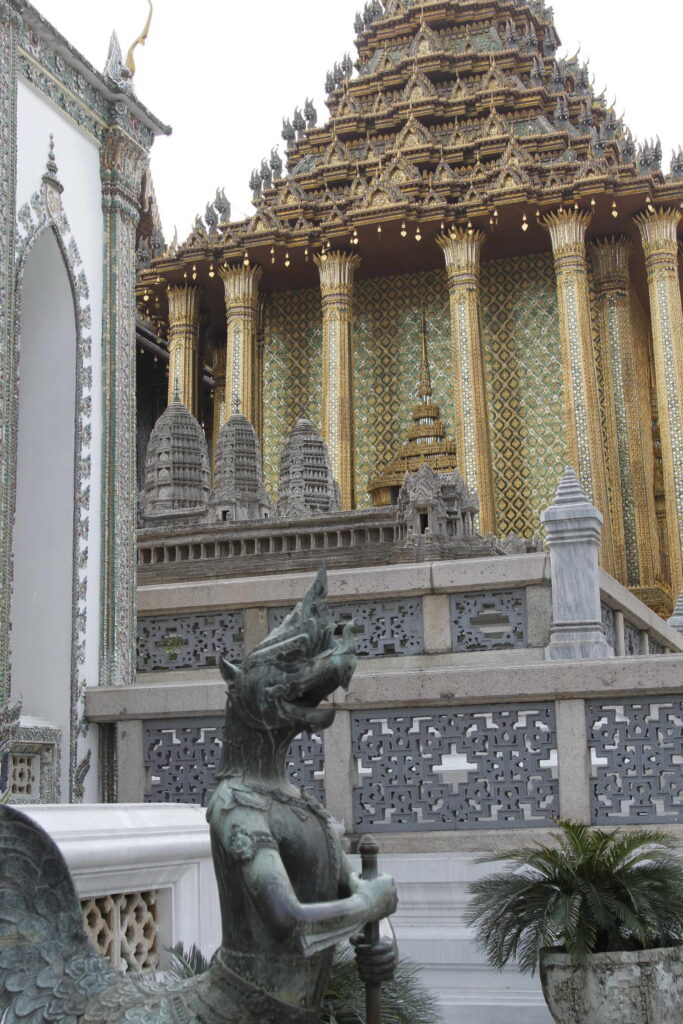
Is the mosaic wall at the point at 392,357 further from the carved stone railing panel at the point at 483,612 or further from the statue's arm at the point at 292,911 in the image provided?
the statue's arm at the point at 292,911

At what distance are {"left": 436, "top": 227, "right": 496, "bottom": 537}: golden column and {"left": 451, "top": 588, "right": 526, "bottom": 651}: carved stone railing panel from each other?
1323cm

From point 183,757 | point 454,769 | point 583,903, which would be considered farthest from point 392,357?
point 583,903

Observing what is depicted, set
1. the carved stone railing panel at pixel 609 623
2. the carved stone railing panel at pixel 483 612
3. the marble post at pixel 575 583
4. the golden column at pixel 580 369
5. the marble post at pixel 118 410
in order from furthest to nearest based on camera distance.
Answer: the golden column at pixel 580 369
the carved stone railing panel at pixel 609 623
the marble post at pixel 118 410
the carved stone railing panel at pixel 483 612
the marble post at pixel 575 583

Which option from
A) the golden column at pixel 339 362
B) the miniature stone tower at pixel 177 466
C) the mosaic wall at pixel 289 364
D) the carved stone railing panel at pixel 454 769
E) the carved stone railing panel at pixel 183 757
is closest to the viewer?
the carved stone railing panel at pixel 454 769

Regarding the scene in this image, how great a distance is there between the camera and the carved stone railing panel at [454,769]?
6520mm

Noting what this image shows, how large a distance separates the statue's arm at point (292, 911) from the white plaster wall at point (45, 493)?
524 cm

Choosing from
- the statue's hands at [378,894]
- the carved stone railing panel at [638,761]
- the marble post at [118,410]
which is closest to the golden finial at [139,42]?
the marble post at [118,410]

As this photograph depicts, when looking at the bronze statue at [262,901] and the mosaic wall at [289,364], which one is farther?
the mosaic wall at [289,364]

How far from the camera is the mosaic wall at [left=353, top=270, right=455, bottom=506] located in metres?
24.3

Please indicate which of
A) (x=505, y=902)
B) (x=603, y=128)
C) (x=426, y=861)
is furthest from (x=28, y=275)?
(x=603, y=128)

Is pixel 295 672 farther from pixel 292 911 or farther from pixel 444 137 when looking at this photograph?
pixel 444 137

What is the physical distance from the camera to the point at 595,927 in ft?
16.3

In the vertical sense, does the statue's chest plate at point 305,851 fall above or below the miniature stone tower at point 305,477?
below

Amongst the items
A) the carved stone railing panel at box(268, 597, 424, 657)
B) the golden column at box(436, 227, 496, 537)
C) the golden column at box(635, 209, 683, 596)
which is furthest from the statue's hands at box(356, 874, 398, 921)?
the golden column at box(635, 209, 683, 596)
